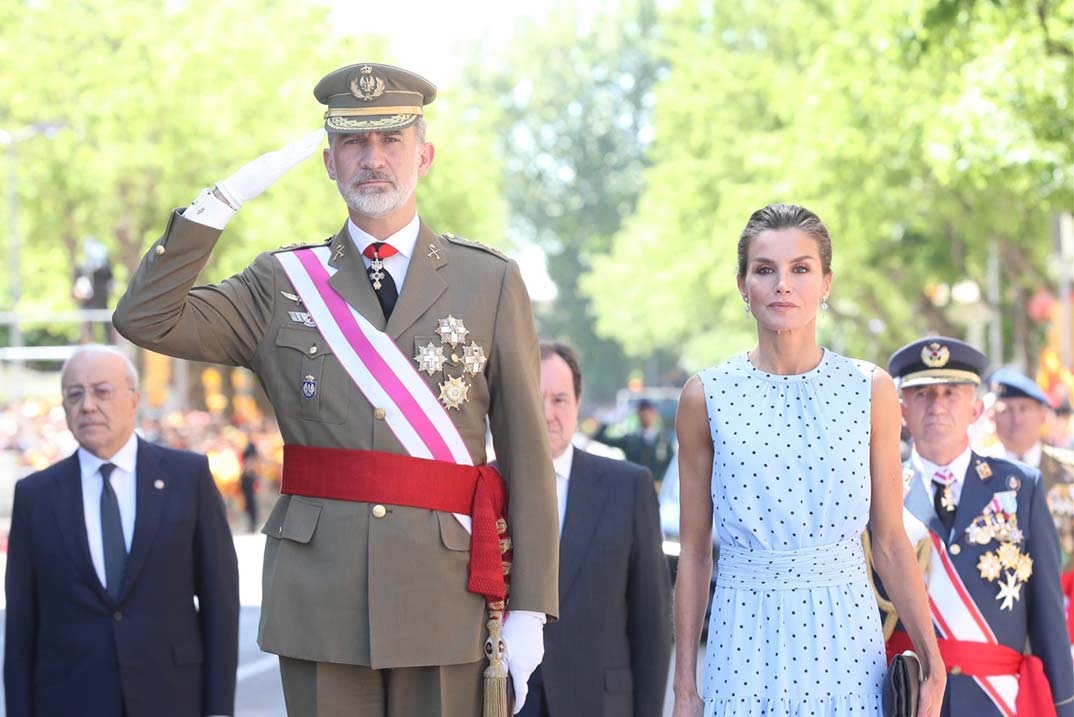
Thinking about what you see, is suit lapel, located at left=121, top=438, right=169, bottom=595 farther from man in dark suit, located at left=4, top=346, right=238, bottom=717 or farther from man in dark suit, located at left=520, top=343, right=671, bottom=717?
man in dark suit, located at left=520, top=343, right=671, bottom=717

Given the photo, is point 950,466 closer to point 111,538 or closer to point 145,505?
point 145,505

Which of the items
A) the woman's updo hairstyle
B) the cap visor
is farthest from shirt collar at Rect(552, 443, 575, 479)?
the cap visor

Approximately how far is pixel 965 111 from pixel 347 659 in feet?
45.0

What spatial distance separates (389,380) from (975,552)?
2317 millimetres

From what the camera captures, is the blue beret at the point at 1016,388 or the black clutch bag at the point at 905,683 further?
the blue beret at the point at 1016,388

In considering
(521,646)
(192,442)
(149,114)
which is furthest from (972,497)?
(149,114)

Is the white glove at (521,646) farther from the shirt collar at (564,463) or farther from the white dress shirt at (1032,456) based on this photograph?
the white dress shirt at (1032,456)

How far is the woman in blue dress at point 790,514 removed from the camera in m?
4.36

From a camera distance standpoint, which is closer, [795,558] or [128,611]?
[795,558]

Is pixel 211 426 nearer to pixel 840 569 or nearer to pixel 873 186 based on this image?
pixel 873 186

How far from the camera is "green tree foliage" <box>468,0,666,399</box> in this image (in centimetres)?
7525

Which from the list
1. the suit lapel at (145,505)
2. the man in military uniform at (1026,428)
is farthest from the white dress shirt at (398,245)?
the man in military uniform at (1026,428)

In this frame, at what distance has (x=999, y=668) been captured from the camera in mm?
5656

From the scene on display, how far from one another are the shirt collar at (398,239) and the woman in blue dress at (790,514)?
2.52 ft
